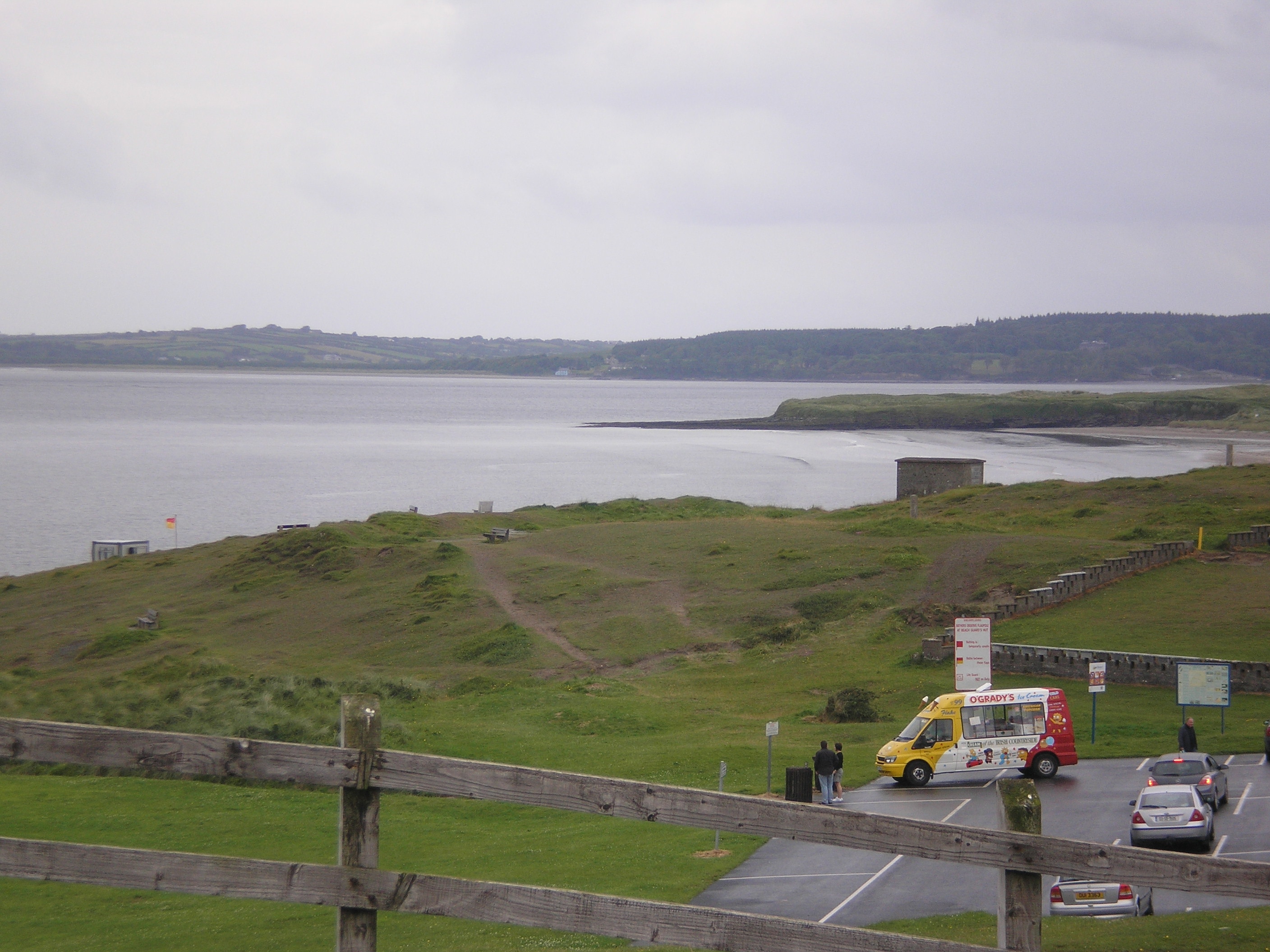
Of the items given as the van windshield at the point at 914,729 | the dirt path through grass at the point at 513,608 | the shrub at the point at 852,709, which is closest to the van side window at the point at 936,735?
→ the van windshield at the point at 914,729

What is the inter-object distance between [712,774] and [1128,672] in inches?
589

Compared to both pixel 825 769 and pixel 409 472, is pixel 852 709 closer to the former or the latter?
pixel 825 769

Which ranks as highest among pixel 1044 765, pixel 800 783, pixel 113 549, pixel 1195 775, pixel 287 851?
pixel 1195 775

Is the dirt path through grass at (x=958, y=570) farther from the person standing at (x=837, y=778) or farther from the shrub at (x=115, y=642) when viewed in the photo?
the shrub at (x=115, y=642)

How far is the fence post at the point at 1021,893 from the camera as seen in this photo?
474 centimetres

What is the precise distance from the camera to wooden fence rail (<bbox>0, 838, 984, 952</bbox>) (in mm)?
4516

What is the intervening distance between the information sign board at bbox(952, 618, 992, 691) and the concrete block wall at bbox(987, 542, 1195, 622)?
1361 centimetres

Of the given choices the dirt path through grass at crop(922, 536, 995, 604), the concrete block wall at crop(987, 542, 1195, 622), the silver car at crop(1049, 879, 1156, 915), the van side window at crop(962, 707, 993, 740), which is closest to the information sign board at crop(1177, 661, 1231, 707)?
the van side window at crop(962, 707, 993, 740)

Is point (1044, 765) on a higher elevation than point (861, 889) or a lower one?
lower

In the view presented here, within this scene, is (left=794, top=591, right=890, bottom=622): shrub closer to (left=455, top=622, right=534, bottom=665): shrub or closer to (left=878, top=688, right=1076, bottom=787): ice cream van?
(left=455, top=622, right=534, bottom=665): shrub

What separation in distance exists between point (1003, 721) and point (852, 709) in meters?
7.89

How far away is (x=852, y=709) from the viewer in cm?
3162

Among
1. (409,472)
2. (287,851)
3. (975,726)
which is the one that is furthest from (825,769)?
(409,472)

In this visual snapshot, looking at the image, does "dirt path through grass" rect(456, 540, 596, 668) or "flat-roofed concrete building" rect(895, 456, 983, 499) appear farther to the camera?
"flat-roofed concrete building" rect(895, 456, 983, 499)
